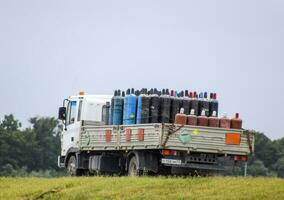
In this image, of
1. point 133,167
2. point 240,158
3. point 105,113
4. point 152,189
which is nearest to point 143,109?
point 133,167

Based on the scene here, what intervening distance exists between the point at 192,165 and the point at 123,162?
13.6 feet

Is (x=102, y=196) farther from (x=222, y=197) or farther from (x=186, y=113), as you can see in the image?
(x=186, y=113)

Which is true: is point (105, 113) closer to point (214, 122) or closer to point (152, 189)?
point (214, 122)

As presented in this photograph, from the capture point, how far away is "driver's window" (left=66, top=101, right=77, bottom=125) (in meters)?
46.6

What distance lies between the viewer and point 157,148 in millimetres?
39562

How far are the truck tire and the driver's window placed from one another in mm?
1276

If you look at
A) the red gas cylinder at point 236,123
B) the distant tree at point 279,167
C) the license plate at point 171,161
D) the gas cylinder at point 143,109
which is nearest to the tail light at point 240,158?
the red gas cylinder at point 236,123

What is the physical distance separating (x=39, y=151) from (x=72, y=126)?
7494 centimetres

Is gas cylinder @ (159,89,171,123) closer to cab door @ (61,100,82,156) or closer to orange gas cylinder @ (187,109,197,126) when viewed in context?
orange gas cylinder @ (187,109,197,126)

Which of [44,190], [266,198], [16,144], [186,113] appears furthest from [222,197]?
[16,144]

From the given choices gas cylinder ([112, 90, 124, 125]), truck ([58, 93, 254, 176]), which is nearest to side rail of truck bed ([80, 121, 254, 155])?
truck ([58, 93, 254, 176])

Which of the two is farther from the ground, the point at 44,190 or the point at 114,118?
the point at 114,118

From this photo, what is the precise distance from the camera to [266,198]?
31.1m

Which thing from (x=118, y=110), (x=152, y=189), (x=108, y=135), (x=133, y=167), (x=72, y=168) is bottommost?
(x=152, y=189)
